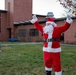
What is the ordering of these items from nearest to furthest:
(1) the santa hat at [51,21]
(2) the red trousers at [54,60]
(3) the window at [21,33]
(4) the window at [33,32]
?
(2) the red trousers at [54,60]
(1) the santa hat at [51,21]
(4) the window at [33,32]
(3) the window at [21,33]

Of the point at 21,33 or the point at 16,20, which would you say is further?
the point at 16,20

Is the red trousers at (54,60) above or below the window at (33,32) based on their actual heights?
above

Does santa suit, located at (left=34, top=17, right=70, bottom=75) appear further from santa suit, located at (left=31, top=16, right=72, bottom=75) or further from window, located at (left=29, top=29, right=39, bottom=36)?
window, located at (left=29, top=29, right=39, bottom=36)

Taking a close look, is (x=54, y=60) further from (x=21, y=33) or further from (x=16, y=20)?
(x=16, y=20)

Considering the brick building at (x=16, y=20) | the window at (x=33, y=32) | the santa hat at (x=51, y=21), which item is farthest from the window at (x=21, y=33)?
the santa hat at (x=51, y=21)

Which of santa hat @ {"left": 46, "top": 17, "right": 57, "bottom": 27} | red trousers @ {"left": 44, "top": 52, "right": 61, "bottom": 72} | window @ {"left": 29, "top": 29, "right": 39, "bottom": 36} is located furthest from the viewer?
window @ {"left": 29, "top": 29, "right": 39, "bottom": 36}

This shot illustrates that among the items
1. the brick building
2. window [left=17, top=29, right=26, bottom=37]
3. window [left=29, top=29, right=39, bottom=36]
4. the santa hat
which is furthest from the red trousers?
window [left=17, top=29, right=26, bottom=37]

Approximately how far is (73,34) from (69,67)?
68.3 ft

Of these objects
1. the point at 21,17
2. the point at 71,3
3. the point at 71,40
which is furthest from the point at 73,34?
the point at 71,3

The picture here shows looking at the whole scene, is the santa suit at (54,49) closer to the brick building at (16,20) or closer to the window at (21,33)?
the brick building at (16,20)

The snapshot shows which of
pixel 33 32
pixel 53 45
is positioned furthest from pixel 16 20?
pixel 53 45

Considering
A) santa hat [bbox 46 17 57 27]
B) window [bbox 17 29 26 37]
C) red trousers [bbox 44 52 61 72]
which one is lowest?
window [bbox 17 29 26 37]

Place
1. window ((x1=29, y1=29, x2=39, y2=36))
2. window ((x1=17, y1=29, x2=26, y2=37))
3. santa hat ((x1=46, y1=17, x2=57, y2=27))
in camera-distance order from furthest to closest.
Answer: window ((x1=17, y1=29, x2=26, y2=37)) < window ((x1=29, y1=29, x2=39, y2=36)) < santa hat ((x1=46, y1=17, x2=57, y2=27))

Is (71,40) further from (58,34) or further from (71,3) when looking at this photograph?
(58,34)
